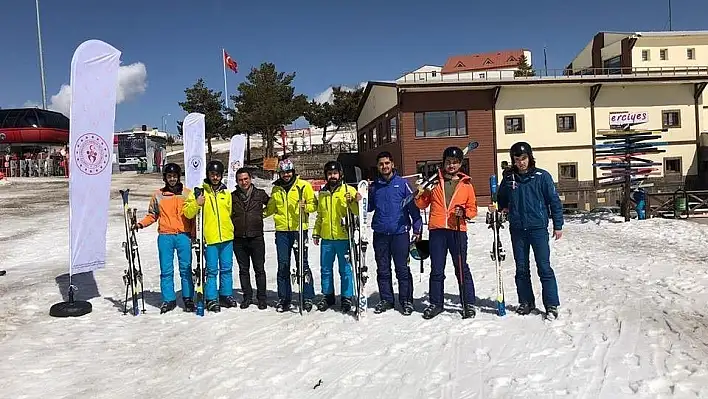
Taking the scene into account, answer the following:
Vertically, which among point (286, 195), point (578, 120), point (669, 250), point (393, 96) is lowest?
point (669, 250)

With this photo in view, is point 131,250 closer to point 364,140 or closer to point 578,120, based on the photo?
point 578,120

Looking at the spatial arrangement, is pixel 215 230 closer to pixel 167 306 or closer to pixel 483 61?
pixel 167 306

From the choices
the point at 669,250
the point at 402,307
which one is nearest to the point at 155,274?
the point at 402,307

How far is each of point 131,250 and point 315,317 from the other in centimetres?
260

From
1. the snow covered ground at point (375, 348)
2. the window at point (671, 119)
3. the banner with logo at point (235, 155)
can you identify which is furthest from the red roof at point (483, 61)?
the snow covered ground at point (375, 348)

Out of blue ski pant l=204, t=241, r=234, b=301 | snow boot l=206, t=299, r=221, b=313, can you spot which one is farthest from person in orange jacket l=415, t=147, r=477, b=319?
snow boot l=206, t=299, r=221, b=313

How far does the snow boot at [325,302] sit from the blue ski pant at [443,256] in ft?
4.31

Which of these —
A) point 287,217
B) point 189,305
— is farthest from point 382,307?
point 189,305

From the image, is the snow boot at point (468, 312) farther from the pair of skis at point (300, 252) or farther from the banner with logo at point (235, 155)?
the banner with logo at point (235, 155)

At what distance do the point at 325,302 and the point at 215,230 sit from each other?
1.63 meters

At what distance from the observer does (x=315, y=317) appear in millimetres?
6125

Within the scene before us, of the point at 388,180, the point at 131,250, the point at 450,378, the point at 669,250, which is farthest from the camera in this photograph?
the point at 669,250

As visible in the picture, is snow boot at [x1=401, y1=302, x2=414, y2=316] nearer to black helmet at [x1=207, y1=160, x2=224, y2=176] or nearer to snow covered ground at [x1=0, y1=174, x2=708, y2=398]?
snow covered ground at [x1=0, y1=174, x2=708, y2=398]

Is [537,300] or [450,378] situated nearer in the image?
[450,378]
